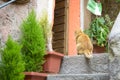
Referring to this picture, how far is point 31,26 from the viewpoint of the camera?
12.4 feet

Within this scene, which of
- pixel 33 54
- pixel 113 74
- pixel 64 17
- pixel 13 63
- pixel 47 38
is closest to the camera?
pixel 113 74

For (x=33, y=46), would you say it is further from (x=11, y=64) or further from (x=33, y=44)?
(x=11, y=64)

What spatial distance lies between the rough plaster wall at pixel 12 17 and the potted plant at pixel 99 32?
2428 mm

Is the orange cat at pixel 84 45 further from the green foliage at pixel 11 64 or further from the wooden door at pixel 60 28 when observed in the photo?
the wooden door at pixel 60 28

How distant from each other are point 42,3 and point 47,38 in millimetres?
531

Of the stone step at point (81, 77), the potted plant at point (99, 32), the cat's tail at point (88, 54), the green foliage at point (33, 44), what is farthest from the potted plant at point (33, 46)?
the potted plant at point (99, 32)

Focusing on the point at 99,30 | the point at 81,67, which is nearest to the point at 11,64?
the point at 81,67

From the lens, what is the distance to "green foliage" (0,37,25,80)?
3369 mm

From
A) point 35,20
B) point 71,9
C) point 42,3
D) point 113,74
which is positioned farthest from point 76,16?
point 113,74

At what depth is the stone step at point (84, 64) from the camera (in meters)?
3.67

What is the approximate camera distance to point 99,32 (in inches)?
250

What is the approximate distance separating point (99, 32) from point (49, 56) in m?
2.70

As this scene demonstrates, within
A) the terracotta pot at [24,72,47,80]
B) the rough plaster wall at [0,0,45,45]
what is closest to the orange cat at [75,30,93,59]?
the terracotta pot at [24,72,47,80]

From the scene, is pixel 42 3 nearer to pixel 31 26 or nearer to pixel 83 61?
pixel 31 26
